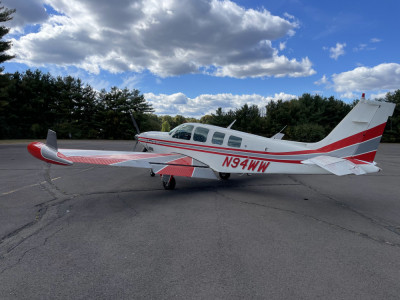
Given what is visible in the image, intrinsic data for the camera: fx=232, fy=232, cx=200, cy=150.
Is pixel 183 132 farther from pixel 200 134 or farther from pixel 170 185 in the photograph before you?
pixel 170 185

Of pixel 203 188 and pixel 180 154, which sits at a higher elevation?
pixel 180 154

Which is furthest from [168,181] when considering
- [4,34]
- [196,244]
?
[4,34]

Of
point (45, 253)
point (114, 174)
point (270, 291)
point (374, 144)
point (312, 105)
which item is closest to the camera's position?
point (270, 291)

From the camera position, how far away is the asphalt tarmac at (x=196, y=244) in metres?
3.02

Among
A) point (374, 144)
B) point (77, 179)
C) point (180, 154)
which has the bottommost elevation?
point (77, 179)

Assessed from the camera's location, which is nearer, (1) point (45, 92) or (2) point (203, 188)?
(2) point (203, 188)

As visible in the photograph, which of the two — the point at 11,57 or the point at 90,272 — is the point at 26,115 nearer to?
the point at 11,57

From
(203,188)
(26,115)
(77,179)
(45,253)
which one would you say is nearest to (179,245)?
(45,253)

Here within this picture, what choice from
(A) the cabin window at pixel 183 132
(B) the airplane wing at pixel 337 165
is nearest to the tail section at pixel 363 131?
(B) the airplane wing at pixel 337 165

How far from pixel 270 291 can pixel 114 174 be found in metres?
9.25

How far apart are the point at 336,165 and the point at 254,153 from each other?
2.44 m

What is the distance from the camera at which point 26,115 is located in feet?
126

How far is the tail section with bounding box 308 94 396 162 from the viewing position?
6.44 m

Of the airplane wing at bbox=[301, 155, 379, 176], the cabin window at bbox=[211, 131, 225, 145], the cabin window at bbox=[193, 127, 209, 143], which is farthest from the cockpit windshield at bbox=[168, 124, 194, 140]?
the airplane wing at bbox=[301, 155, 379, 176]
